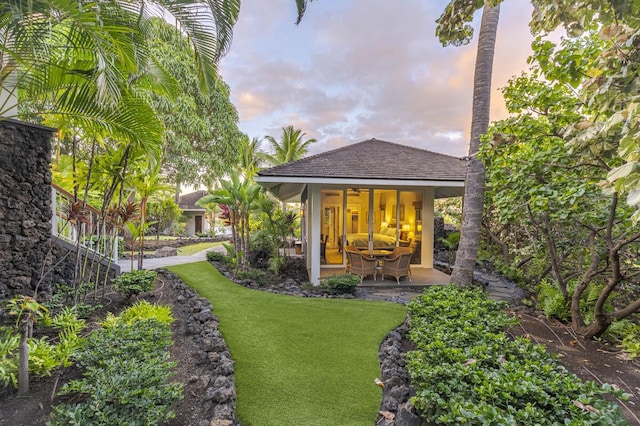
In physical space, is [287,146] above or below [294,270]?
above

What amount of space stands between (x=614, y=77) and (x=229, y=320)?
→ 20.6ft

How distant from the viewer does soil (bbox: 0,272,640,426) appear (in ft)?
9.07

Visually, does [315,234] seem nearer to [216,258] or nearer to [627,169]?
[216,258]

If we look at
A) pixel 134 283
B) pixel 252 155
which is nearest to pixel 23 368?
pixel 134 283

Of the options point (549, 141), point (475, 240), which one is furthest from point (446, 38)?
point (475, 240)

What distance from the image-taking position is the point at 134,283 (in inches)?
238

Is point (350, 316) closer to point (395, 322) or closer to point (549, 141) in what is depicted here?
point (395, 322)

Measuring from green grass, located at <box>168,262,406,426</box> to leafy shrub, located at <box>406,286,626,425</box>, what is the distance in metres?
0.68

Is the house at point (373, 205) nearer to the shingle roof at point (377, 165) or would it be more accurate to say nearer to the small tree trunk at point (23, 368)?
the shingle roof at point (377, 165)

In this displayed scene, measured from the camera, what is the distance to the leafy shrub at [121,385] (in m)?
2.37

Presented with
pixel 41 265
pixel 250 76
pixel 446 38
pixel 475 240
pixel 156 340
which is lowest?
pixel 156 340

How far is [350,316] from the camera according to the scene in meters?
5.75

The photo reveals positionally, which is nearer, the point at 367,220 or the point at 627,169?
the point at 627,169

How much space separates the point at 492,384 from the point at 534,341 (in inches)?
106
